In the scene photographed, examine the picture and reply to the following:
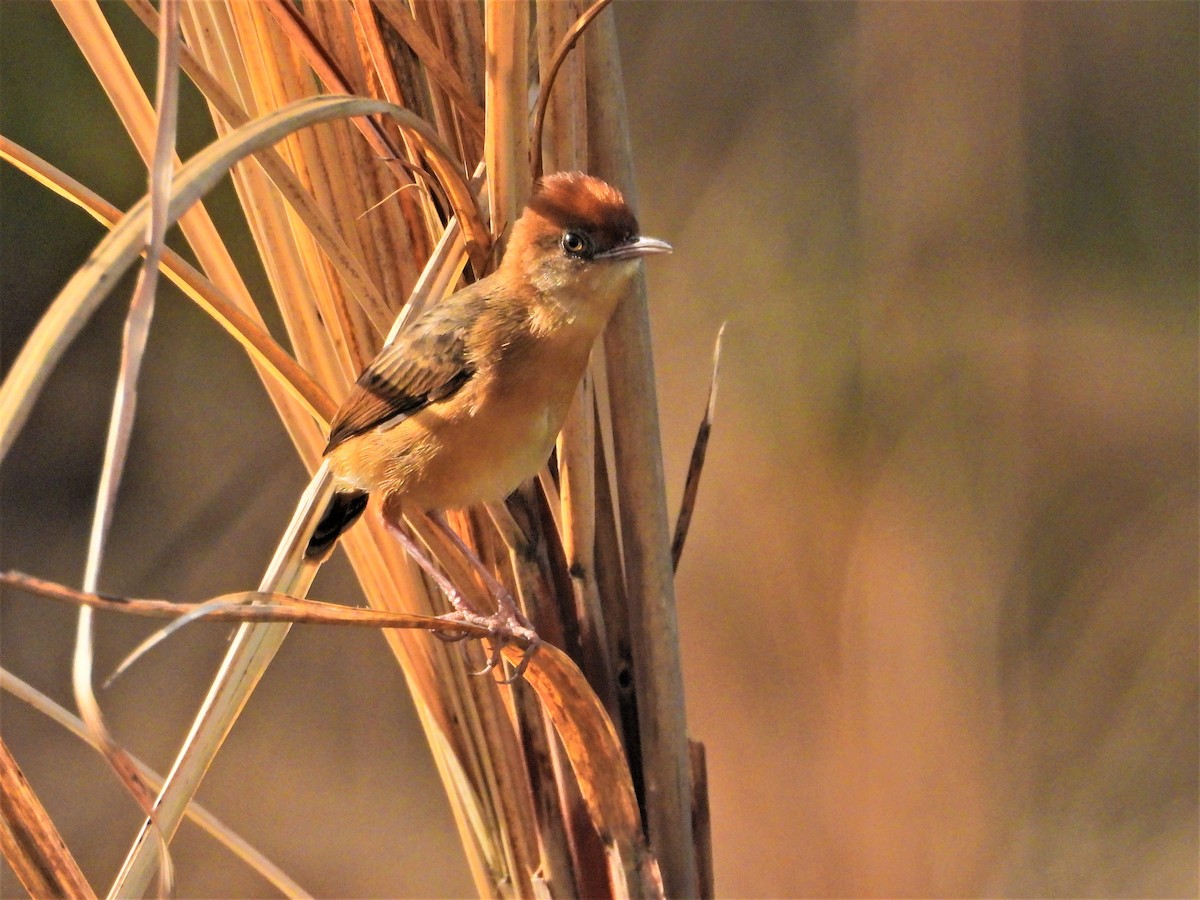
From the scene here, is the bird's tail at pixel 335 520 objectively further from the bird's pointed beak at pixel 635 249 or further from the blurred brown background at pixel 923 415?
the blurred brown background at pixel 923 415

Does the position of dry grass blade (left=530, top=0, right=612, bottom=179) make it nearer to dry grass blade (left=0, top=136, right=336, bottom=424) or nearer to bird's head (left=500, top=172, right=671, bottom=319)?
bird's head (left=500, top=172, right=671, bottom=319)

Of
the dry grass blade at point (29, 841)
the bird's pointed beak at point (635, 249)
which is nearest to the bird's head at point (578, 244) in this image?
the bird's pointed beak at point (635, 249)

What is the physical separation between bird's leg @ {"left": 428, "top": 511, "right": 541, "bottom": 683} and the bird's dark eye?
16.4 inches

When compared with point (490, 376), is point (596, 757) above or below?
below

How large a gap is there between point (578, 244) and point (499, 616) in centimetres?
→ 58

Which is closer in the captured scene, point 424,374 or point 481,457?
point 481,457

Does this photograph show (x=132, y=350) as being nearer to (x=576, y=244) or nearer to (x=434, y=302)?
(x=434, y=302)

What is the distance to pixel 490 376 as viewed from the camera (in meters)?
1.51

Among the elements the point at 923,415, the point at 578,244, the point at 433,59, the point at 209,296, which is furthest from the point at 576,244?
the point at 923,415

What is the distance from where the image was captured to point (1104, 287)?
128 inches

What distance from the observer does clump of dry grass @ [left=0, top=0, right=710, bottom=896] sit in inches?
41.3

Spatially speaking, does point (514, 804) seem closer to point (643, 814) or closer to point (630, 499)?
point (643, 814)

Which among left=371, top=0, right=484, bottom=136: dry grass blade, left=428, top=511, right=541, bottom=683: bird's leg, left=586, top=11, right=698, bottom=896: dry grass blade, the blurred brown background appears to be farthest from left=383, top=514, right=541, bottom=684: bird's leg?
the blurred brown background

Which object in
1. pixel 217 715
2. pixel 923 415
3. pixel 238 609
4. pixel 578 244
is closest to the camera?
pixel 238 609
